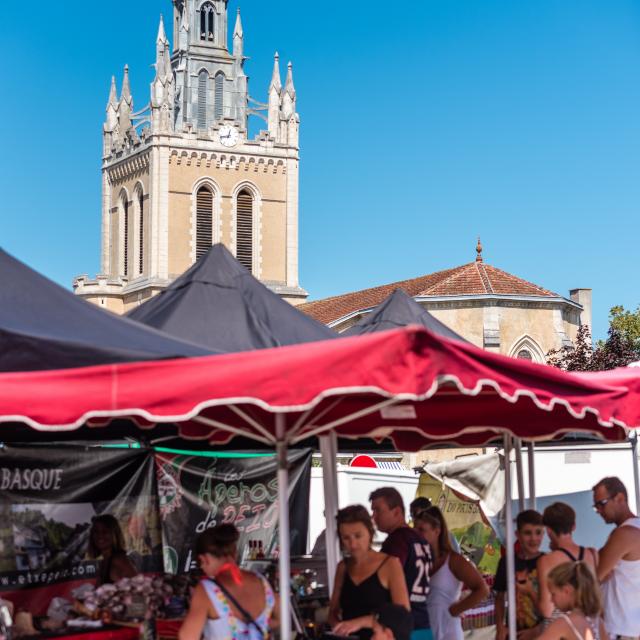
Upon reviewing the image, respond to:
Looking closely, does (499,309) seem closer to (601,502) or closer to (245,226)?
(245,226)

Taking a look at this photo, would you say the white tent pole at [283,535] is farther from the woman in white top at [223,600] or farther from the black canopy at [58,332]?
the black canopy at [58,332]

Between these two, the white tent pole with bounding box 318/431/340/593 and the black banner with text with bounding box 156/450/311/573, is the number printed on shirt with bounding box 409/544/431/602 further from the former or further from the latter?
the black banner with text with bounding box 156/450/311/573

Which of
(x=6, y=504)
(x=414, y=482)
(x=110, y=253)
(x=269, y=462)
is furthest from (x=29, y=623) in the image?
(x=110, y=253)

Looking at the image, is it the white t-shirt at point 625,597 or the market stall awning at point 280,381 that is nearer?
the market stall awning at point 280,381

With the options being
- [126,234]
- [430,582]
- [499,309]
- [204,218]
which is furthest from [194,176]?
[430,582]

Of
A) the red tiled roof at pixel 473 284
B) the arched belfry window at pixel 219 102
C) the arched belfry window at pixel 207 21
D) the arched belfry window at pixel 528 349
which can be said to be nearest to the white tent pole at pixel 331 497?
the red tiled roof at pixel 473 284

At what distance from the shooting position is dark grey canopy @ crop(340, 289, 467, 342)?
36.0 ft

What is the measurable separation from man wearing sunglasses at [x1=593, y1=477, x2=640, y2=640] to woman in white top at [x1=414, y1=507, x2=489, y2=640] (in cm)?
79

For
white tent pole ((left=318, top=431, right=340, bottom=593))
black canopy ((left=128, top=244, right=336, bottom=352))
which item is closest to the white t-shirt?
white tent pole ((left=318, top=431, right=340, bottom=593))

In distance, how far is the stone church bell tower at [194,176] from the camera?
8538 cm

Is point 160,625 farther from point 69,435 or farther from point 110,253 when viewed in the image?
point 110,253

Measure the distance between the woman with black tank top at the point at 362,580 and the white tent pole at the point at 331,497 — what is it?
1.49 metres

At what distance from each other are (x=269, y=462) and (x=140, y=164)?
253 ft

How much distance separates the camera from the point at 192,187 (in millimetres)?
86188
